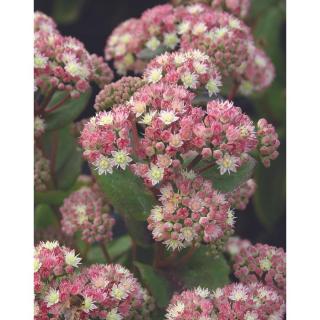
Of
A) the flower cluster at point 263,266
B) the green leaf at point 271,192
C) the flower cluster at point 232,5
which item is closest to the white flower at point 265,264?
the flower cluster at point 263,266

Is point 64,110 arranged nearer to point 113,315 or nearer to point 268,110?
point 113,315

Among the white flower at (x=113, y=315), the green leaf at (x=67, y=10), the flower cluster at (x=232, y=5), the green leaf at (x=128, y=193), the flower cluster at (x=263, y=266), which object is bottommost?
Answer: the white flower at (x=113, y=315)

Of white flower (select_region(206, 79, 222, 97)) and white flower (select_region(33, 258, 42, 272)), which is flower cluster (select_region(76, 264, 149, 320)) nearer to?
white flower (select_region(33, 258, 42, 272))

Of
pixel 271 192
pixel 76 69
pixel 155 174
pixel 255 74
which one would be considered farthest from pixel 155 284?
pixel 271 192

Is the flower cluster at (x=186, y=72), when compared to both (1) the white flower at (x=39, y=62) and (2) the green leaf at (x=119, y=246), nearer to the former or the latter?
(1) the white flower at (x=39, y=62)
